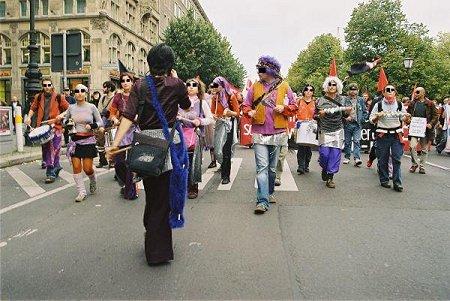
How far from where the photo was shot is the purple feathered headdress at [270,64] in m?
5.77

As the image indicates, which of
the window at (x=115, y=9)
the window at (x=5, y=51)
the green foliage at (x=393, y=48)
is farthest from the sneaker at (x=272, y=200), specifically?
the green foliage at (x=393, y=48)

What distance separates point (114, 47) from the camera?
35094 mm

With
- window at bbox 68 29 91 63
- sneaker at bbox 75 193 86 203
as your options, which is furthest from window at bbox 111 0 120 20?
sneaker at bbox 75 193 86 203

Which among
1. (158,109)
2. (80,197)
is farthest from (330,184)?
(158,109)

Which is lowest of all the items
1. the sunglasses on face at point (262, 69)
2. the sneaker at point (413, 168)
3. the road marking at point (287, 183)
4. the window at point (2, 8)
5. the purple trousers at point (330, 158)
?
the road marking at point (287, 183)

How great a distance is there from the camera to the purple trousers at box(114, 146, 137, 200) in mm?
6562

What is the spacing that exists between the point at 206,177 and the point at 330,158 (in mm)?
2519

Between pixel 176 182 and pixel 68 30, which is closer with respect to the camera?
pixel 176 182

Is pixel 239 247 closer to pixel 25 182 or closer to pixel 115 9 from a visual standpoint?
pixel 25 182

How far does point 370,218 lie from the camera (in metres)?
5.41

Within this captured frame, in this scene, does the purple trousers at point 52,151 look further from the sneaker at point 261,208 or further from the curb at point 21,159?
the sneaker at point 261,208

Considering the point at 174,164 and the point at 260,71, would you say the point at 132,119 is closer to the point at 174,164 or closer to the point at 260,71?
the point at 174,164

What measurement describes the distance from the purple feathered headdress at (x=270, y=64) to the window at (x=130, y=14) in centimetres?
3543

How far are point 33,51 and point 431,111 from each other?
12.3m
